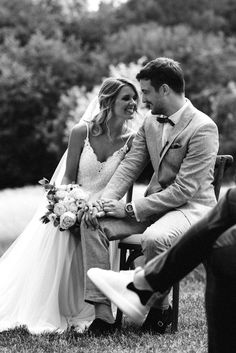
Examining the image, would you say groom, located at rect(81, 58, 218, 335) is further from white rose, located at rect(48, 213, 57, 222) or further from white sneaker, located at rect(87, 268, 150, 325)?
white sneaker, located at rect(87, 268, 150, 325)

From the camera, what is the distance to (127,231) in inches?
196

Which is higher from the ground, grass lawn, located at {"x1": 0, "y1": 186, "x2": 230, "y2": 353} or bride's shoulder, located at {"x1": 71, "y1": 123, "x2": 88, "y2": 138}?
bride's shoulder, located at {"x1": 71, "y1": 123, "x2": 88, "y2": 138}

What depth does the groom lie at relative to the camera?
4.75 metres

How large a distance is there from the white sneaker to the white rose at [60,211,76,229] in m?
1.29

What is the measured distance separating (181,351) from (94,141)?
2.05 metres

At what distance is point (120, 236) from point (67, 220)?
1.36ft

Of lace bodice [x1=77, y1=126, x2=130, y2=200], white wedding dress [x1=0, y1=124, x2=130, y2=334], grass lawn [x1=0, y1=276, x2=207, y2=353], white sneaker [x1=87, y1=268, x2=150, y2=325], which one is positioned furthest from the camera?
lace bodice [x1=77, y1=126, x2=130, y2=200]

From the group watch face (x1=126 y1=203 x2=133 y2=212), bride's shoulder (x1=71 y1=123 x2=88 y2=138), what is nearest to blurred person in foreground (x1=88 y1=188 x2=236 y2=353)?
watch face (x1=126 y1=203 x2=133 y2=212)

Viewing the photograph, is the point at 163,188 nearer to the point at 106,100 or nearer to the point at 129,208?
the point at 129,208

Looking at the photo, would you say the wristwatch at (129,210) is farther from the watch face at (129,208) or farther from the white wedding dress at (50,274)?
the white wedding dress at (50,274)

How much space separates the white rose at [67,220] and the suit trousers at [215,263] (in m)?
1.62

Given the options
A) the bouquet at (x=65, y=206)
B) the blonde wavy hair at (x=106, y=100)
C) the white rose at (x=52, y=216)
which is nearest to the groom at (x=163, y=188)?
the bouquet at (x=65, y=206)

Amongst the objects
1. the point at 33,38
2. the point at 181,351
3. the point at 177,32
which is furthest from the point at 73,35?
the point at 181,351

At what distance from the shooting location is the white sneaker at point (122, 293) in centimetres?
340
